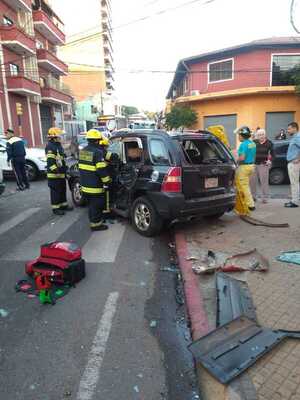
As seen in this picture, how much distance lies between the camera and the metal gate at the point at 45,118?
105 feet

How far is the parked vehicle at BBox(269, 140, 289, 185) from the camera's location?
10344 millimetres

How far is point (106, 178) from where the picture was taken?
5684mm

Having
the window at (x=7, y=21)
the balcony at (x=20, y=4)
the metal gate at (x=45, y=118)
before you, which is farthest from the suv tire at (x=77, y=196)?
the metal gate at (x=45, y=118)

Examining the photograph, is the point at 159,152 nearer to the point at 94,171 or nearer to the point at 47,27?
the point at 94,171

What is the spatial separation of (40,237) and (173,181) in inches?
105

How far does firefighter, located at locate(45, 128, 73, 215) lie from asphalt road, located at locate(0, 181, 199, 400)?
7.28 feet

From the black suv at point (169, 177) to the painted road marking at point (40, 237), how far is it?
1.21 metres

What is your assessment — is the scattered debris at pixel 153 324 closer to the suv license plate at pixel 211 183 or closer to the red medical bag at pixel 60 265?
the red medical bag at pixel 60 265

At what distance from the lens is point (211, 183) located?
5.44m

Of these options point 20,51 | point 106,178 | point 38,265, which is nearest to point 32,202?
point 106,178

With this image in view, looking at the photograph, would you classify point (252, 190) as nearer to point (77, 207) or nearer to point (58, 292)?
point (77, 207)

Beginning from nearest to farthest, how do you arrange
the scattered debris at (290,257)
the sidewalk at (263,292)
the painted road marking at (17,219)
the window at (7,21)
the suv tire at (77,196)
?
1. the sidewalk at (263,292)
2. the scattered debris at (290,257)
3. the painted road marking at (17,219)
4. the suv tire at (77,196)
5. the window at (7,21)

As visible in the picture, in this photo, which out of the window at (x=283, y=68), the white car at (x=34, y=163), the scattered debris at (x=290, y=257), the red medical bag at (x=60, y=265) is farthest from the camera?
the window at (x=283, y=68)

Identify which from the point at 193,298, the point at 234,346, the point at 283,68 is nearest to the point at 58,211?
the point at 193,298
